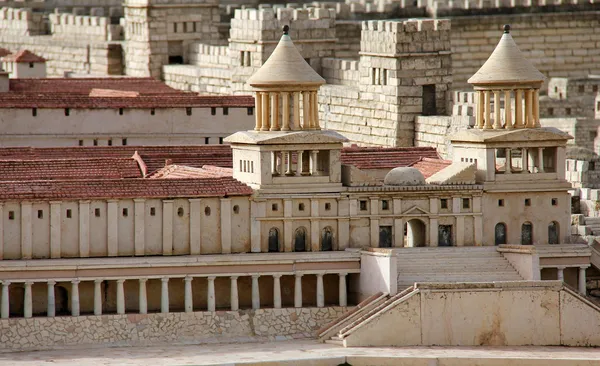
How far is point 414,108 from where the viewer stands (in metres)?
103

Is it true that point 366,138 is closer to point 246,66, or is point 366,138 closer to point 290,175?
point 246,66

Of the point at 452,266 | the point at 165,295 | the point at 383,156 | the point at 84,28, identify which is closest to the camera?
the point at 165,295

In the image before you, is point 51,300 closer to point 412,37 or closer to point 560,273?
point 560,273

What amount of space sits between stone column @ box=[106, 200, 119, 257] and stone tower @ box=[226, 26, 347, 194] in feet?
15.1

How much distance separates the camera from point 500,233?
86.6 metres

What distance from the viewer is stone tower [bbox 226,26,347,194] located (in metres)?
84.6

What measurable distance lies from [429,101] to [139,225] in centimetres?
2281

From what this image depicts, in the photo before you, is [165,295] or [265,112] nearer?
[165,295]

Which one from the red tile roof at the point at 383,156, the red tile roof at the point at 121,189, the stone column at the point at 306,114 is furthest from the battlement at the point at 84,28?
the red tile roof at the point at 121,189

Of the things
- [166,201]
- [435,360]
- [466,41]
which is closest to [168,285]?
[166,201]

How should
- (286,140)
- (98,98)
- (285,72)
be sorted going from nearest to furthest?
(286,140) < (285,72) < (98,98)

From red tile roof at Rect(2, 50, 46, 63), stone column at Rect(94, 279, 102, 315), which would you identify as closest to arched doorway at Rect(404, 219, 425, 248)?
stone column at Rect(94, 279, 102, 315)

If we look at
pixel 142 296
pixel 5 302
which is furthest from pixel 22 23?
pixel 5 302

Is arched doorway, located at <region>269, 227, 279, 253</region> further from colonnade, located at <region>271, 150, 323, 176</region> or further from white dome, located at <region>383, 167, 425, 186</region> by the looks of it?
white dome, located at <region>383, 167, 425, 186</region>
